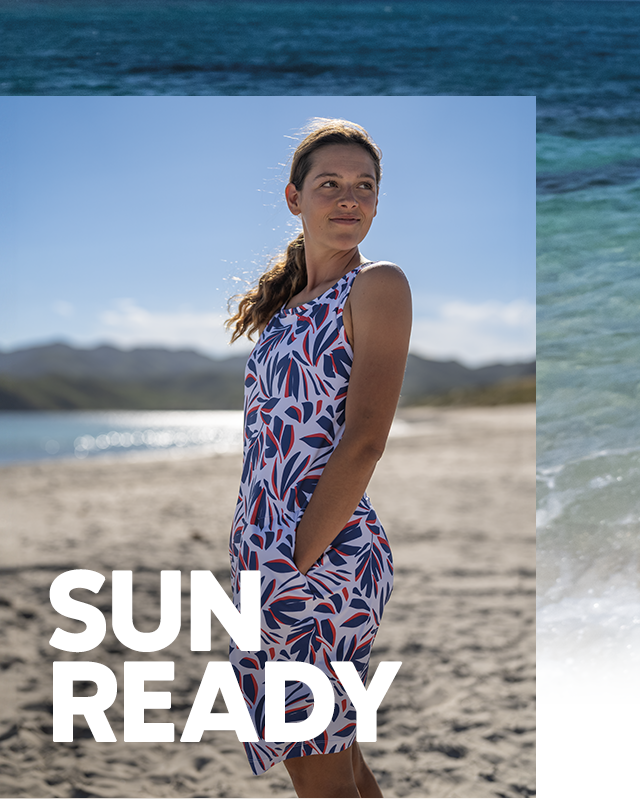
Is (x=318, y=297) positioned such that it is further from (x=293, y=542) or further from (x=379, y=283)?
(x=293, y=542)

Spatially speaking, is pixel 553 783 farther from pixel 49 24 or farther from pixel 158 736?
pixel 49 24

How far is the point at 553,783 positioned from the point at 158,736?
1.30 metres

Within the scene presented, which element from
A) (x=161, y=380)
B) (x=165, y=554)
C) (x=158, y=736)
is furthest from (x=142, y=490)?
(x=161, y=380)

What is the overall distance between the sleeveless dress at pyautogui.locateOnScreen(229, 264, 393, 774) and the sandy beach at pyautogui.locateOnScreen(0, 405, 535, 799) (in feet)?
3.70

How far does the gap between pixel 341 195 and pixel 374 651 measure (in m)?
2.38

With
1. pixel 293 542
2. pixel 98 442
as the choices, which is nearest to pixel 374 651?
pixel 293 542

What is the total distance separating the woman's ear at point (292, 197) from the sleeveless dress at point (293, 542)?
8.2 inches

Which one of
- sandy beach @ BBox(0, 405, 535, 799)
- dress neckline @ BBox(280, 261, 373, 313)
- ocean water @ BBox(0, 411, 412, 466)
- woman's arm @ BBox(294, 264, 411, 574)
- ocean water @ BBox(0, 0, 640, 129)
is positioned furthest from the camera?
ocean water @ BBox(0, 411, 412, 466)

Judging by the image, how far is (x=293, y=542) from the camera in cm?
110

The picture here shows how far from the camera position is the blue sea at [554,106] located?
6.47 ft

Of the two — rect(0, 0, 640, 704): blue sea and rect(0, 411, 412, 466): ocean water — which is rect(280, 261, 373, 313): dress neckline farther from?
rect(0, 411, 412, 466): ocean water

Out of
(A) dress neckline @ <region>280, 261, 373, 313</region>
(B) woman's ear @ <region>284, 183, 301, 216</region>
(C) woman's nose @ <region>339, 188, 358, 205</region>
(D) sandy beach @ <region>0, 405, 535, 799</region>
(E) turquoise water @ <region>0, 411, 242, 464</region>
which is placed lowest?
(E) turquoise water @ <region>0, 411, 242, 464</region>

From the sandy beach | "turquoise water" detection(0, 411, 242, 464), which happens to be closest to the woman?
the sandy beach

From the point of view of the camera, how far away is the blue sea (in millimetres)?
1971
